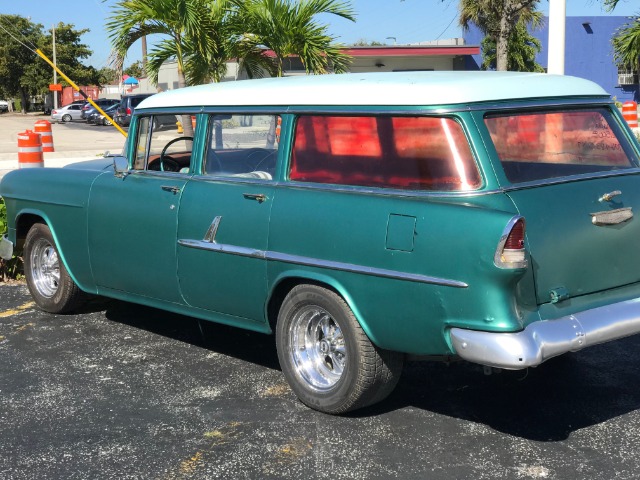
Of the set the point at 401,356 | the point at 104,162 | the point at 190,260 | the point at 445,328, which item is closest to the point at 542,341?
the point at 445,328

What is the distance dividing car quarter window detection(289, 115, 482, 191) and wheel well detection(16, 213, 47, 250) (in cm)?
263

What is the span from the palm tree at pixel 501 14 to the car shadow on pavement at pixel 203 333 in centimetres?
1631

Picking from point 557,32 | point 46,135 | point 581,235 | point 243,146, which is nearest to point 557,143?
point 581,235

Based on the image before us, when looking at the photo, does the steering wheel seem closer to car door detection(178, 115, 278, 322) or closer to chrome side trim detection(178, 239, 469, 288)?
car door detection(178, 115, 278, 322)

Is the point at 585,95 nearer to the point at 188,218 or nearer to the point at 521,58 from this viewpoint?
the point at 188,218

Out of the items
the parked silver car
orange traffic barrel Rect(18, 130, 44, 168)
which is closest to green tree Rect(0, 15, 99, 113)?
the parked silver car

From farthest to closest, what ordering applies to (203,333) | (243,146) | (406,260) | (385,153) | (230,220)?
(203,333) < (243,146) < (230,220) < (385,153) < (406,260)

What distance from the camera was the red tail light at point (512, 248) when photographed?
390 centimetres

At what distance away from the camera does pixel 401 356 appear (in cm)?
455

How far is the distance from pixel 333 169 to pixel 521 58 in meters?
37.7

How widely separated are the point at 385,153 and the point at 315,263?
25.2 inches

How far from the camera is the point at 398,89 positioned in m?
4.46

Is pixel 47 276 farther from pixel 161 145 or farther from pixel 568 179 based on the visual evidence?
pixel 568 179

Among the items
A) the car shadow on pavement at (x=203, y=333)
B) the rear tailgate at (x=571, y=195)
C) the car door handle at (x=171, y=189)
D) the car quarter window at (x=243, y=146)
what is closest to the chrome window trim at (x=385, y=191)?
the rear tailgate at (x=571, y=195)
